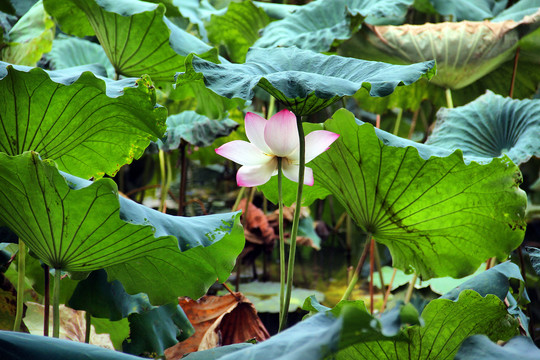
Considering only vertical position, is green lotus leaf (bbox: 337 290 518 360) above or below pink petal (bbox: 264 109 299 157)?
below

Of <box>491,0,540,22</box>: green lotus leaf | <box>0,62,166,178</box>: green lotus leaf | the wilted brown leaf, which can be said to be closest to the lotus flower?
<box>0,62,166,178</box>: green lotus leaf

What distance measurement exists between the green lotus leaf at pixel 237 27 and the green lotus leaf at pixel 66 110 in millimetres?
1065

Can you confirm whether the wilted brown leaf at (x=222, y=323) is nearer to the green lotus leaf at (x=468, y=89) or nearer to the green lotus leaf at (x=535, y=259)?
the green lotus leaf at (x=535, y=259)

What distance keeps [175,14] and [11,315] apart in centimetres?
102

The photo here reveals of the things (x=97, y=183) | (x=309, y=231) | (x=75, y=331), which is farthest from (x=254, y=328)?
(x=309, y=231)

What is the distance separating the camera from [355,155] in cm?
83

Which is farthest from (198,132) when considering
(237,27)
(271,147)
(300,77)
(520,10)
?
(520,10)

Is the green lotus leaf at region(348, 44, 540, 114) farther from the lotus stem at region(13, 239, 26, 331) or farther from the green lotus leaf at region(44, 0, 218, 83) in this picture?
the lotus stem at region(13, 239, 26, 331)

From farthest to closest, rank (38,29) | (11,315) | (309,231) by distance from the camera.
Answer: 1. (309,231)
2. (38,29)
3. (11,315)

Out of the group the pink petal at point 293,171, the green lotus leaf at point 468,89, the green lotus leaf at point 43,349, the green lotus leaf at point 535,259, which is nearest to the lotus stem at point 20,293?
the green lotus leaf at point 43,349

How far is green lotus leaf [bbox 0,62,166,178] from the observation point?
30.5 inches

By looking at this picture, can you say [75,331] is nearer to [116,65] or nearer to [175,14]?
[116,65]

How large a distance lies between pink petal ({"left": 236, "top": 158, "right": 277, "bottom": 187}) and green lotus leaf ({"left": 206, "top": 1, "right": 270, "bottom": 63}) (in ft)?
3.86

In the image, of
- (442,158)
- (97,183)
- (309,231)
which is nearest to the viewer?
(97,183)
